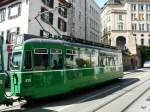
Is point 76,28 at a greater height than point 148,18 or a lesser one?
lesser

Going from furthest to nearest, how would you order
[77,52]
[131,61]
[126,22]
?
[126,22] < [131,61] < [77,52]

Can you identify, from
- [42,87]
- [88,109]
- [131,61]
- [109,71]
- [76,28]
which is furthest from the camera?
[131,61]

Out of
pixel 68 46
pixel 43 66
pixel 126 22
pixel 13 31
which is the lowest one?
pixel 43 66

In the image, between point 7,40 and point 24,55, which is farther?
point 7,40

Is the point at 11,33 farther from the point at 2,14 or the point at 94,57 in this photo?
the point at 94,57

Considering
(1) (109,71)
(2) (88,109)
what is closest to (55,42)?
(2) (88,109)

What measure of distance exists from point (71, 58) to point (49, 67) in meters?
2.14

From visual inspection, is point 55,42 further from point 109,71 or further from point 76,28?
point 76,28

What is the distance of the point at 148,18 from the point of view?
101 metres

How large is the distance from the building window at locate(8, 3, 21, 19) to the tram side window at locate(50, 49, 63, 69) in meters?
19.1

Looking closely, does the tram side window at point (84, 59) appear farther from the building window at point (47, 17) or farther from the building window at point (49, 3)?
the building window at point (49, 3)

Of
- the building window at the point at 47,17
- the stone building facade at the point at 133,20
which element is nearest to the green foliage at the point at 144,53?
the stone building facade at the point at 133,20

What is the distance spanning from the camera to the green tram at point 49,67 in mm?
13242

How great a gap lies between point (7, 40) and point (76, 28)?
16749mm
